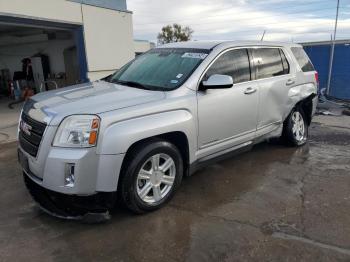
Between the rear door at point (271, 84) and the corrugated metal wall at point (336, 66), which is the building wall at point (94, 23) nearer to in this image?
the rear door at point (271, 84)

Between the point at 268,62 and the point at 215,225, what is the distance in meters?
2.84

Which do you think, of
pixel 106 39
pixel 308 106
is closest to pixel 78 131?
pixel 308 106

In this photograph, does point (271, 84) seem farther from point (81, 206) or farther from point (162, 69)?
point (81, 206)

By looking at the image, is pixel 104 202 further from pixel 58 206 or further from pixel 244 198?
pixel 244 198

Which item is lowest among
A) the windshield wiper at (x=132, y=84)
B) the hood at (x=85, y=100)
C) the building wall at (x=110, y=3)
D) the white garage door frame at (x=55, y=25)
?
the hood at (x=85, y=100)

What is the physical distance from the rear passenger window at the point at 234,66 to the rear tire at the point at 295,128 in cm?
150

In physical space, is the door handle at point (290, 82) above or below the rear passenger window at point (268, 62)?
below

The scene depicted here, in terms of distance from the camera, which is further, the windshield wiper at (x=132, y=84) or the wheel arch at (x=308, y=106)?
the wheel arch at (x=308, y=106)

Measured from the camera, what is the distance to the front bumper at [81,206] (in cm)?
329

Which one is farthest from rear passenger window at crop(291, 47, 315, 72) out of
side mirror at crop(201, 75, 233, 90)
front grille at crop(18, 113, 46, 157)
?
front grille at crop(18, 113, 46, 157)

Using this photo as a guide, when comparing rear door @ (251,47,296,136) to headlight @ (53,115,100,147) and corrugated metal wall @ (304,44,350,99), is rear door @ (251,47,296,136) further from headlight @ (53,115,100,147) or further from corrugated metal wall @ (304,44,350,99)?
corrugated metal wall @ (304,44,350,99)

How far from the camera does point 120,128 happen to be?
3.22m

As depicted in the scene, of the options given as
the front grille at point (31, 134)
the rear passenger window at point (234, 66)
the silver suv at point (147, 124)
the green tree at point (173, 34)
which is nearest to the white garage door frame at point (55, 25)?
the silver suv at point (147, 124)

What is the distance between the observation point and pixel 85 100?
352 centimetres
